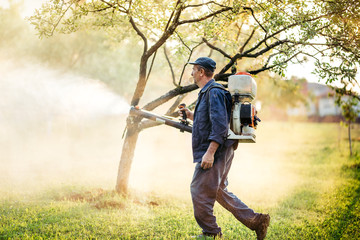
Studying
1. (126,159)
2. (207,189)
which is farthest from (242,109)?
(126,159)

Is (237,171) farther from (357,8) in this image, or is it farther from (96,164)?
(357,8)

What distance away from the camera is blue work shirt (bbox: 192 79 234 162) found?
423 cm

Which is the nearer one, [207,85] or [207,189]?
[207,189]

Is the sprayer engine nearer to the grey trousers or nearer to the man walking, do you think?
the man walking

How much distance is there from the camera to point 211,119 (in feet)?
14.0

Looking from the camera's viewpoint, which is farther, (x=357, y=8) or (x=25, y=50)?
(x=25, y=50)

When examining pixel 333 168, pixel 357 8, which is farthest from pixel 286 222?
pixel 333 168

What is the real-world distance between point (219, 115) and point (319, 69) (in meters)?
3.20

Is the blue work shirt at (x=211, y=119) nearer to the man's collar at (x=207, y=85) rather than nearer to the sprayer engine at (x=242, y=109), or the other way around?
the man's collar at (x=207, y=85)

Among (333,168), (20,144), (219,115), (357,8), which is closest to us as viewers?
(219,115)

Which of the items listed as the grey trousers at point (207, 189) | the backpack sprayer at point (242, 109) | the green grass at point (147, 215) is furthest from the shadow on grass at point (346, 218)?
the backpack sprayer at point (242, 109)

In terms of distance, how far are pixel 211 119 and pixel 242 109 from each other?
47cm

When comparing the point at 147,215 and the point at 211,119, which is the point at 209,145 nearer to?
the point at 211,119

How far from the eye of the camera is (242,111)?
4.39m
